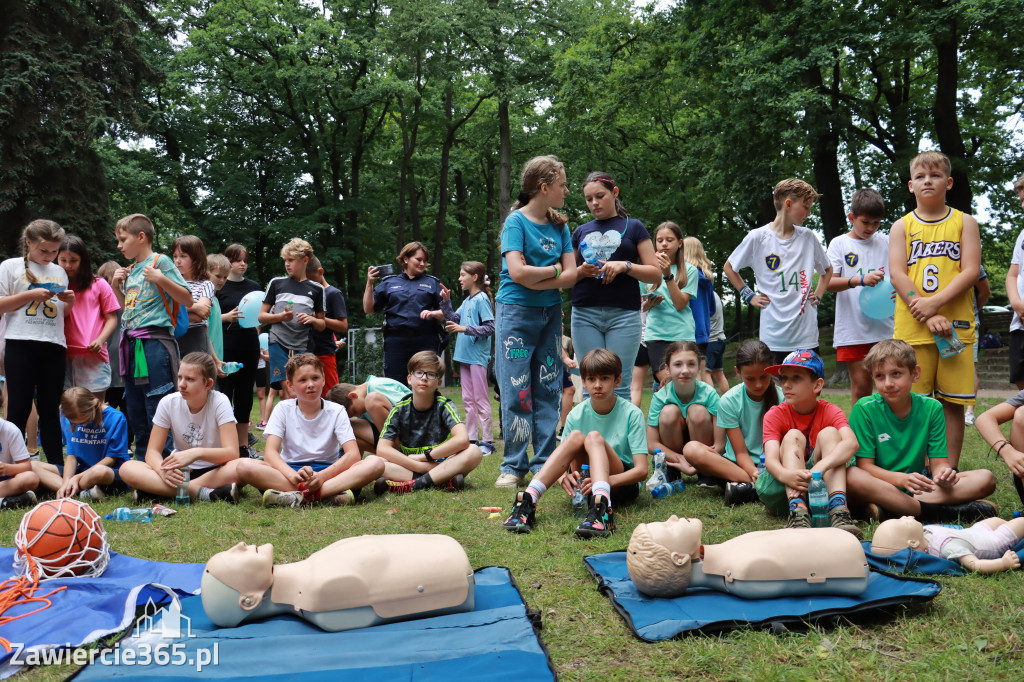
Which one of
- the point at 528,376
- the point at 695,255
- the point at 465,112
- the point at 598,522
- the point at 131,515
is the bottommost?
the point at 131,515

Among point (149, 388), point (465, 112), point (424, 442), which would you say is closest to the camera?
Result: point (149, 388)

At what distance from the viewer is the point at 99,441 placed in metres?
5.40

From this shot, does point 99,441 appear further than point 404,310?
No

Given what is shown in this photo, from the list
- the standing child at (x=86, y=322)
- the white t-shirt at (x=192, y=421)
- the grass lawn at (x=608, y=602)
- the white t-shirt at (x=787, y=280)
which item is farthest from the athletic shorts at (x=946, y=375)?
the standing child at (x=86, y=322)

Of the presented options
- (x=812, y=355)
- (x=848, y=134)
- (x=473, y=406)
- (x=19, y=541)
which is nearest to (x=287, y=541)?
(x=19, y=541)

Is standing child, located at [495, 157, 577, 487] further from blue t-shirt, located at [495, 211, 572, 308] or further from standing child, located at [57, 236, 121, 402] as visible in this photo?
standing child, located at [57, 236, 121, 402]

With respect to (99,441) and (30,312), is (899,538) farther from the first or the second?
(30,312)

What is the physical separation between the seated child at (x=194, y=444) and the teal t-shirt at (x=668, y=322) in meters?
3.50

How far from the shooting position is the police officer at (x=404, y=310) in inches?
277

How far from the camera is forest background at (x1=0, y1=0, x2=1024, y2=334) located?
568 inches

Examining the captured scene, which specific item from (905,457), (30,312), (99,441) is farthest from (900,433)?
(30,312)

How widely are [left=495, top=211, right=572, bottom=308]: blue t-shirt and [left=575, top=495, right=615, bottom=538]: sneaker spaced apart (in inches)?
59.5

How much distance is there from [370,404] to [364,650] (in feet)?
12.7

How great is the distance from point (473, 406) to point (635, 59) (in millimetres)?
14843
